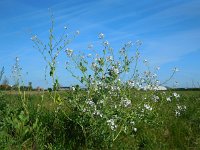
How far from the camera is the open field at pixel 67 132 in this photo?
7426mm

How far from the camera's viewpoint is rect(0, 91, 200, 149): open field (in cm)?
743

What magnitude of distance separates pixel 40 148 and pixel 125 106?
71.2 inches

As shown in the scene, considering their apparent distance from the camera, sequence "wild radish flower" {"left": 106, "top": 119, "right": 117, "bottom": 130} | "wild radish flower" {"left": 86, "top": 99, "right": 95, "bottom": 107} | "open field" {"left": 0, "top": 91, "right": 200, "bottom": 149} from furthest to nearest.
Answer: "wild radish flower" {"left": 86, "top": 99, "right": 95, "bottom": 107}, "wild radish flower" {"left": 106, "top": 119, "right": 117, "bottom": 130}, "open field" {"left": 0, "top": 91, "right": 200, "bottom": 149}

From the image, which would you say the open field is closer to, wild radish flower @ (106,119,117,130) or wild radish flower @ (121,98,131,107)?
wild radish flower @ (121,98,131,107)

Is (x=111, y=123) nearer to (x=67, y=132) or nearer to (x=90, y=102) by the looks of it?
(x=90, y=102)

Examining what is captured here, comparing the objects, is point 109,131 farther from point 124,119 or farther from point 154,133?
point 154,133

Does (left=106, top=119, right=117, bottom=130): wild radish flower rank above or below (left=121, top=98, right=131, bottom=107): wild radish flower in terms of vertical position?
below

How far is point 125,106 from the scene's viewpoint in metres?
8.00

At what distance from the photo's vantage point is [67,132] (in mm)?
8109

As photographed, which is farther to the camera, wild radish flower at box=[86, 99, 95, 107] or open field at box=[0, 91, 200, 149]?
wild radish flower at box=[86, 99, 95, 107]

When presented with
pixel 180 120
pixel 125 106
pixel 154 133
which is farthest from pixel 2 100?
pixel 180 120

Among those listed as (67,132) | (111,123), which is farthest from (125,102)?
(67,132)

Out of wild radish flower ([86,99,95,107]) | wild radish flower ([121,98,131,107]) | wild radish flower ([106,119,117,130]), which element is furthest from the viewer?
wild radish flower ([121,98,131,107])

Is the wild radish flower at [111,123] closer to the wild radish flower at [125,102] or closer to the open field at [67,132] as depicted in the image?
the open field at [67,132]
